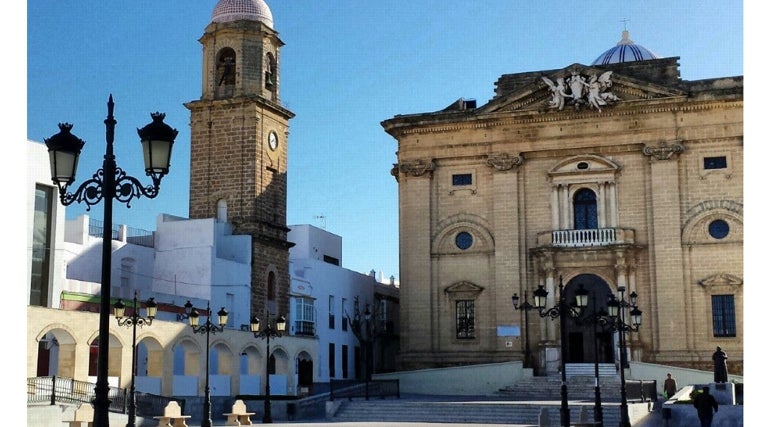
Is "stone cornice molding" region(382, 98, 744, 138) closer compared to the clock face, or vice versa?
"stone cornice molding" region(382, 98, 744, 138)

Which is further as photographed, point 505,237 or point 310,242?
point 310,242

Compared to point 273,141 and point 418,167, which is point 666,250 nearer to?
point 418,167

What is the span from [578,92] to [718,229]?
7.85 metres

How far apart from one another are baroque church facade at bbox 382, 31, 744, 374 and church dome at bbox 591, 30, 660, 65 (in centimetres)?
759

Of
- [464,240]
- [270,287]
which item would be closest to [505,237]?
[464,240]

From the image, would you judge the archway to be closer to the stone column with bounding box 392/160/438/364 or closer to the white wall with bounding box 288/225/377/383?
the white wall with bounding box 288/225/377/383

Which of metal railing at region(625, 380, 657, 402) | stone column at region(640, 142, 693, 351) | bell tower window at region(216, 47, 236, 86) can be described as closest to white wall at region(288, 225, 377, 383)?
bell tower window at region(216, 47, 236, 86)

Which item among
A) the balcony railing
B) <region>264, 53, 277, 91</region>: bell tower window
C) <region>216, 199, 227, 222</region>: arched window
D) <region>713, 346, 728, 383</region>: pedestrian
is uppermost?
<region>264, 53, 277, 91</region>: bell tower window

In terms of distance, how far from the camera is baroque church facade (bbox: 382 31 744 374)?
3981 centimetres

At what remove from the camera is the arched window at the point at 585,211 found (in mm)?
42000

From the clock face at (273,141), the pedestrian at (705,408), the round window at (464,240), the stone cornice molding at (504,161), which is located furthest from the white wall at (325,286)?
the pedestrian at (705,408)

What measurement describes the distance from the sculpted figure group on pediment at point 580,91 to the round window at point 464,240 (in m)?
6.53

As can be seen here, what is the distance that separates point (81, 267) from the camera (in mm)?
36625

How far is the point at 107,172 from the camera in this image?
34.5 feet
